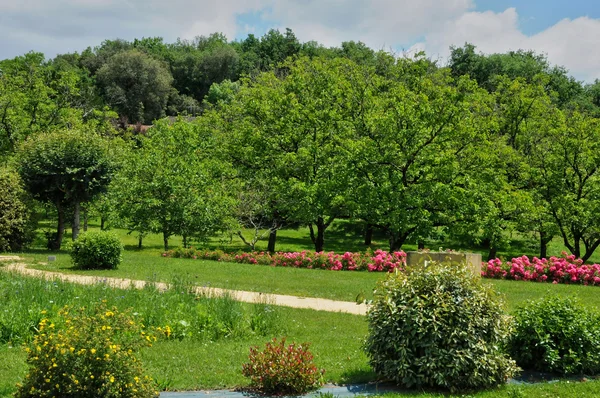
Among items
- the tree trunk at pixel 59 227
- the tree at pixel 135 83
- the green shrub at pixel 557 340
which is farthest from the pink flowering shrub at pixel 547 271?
the tree at pixel 135 83

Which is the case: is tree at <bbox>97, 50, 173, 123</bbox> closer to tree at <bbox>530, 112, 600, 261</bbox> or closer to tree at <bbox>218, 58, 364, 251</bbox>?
tree at <bbox>218, 58, 364, 251</bbox>

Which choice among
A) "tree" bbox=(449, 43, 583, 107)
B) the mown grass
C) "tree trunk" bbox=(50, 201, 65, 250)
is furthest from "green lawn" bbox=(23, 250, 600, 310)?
"tree" bbox=(449, 43, 583, 107)

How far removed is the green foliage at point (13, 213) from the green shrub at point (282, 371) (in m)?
16.4

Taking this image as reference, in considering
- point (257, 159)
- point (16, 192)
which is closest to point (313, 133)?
point (257, 159)

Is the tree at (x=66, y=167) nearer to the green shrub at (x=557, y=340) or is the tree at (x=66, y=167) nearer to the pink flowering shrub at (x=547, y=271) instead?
the pink flowering shrub at (x=547, y=271)

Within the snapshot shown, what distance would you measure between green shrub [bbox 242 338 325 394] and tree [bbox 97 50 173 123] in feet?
230

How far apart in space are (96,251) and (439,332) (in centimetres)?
1225

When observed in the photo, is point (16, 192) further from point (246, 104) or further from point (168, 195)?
point (246, 104)

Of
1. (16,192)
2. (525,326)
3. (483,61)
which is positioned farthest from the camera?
(483,61)

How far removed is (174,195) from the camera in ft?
80.8

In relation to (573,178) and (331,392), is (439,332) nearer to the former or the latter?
(331,392)

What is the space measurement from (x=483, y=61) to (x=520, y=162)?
38610mm

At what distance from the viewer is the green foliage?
65.4 ft

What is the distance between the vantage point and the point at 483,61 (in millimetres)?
61031
